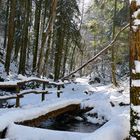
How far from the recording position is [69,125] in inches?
506

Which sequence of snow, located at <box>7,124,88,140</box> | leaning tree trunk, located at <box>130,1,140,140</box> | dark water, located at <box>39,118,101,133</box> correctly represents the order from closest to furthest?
leaning tree trunk, located at <box>130,1,140,140</box>
snow, located at <box>7,124,88,140</box>
dark water, located at <box>39,118,101,133</box>

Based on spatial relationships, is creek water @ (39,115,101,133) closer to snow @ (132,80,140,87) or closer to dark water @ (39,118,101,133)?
dark water @ (39,118,101,133)

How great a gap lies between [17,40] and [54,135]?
3199cm

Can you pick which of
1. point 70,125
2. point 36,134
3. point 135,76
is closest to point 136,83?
point 135,76

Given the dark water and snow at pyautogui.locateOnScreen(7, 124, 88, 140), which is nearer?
snow at pyautogui.locateOnScreen(7, 124, 88, 140)

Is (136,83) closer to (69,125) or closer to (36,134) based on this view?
(36,134)

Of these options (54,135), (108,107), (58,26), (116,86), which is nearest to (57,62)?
(58,26)

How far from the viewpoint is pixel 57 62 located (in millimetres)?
32531

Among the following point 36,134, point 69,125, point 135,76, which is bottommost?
point 69,125

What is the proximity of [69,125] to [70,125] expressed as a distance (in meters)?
0.04

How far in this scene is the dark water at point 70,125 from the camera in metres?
12.1

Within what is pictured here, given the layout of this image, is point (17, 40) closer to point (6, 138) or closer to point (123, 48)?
point (123, 48)

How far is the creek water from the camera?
12.1 metres

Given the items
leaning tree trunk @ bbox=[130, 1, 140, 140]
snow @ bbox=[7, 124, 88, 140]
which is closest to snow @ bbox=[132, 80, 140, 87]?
leaning tree trunk @ bbox=[130, 1, 140, 140]
